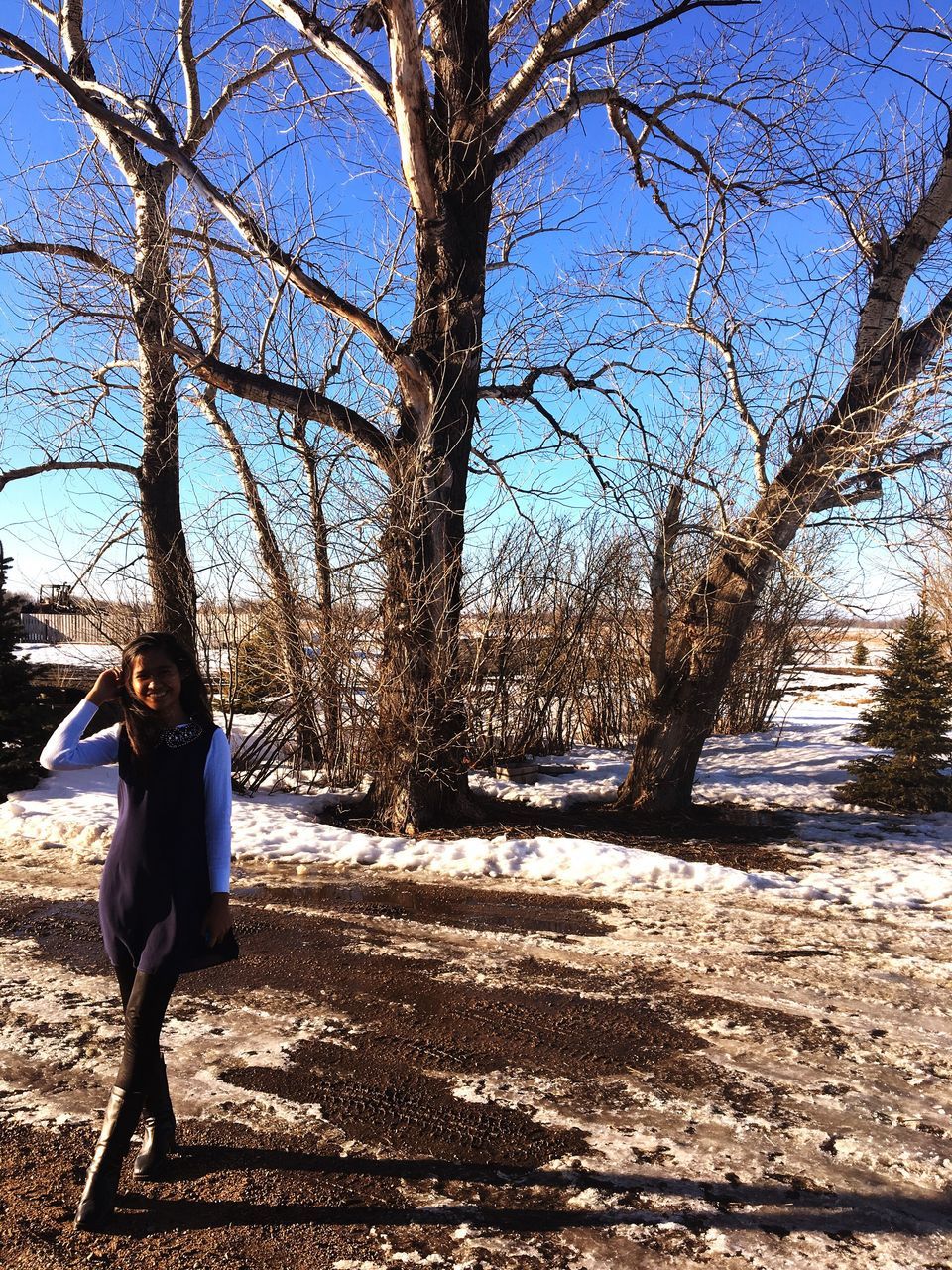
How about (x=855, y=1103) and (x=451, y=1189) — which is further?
(x=855, y=1103)

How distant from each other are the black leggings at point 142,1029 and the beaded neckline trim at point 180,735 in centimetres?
76

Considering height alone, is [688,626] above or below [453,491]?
below

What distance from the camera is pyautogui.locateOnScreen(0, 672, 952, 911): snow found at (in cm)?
704

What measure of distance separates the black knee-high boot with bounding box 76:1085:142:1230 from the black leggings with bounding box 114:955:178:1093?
5cm

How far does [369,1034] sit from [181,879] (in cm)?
171

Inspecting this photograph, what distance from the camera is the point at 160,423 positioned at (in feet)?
38.6

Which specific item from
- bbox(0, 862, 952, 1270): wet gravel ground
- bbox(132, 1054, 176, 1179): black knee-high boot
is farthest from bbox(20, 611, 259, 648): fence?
bbox(132, 1054, 176, 1179): black knee-high boot

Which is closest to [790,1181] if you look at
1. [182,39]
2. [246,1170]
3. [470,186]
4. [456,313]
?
[246,1170]

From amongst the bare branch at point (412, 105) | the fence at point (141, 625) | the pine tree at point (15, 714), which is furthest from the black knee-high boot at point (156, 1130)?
the bare branch at point (412, 105)

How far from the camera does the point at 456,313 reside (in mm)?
8828

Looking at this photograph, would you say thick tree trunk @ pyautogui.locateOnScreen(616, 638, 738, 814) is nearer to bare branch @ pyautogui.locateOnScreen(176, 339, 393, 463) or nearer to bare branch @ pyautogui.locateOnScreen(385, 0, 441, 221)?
bare branch @ pyautogui.locateOnScreen(176, 339, 393, 463)

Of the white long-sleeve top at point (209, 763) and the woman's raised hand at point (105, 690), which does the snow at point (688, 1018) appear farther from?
the woman's raised hand at point (105, 690)

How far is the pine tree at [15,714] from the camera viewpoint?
9.73 metres

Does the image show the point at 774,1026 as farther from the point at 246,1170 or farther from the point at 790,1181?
the point at 246,1170
